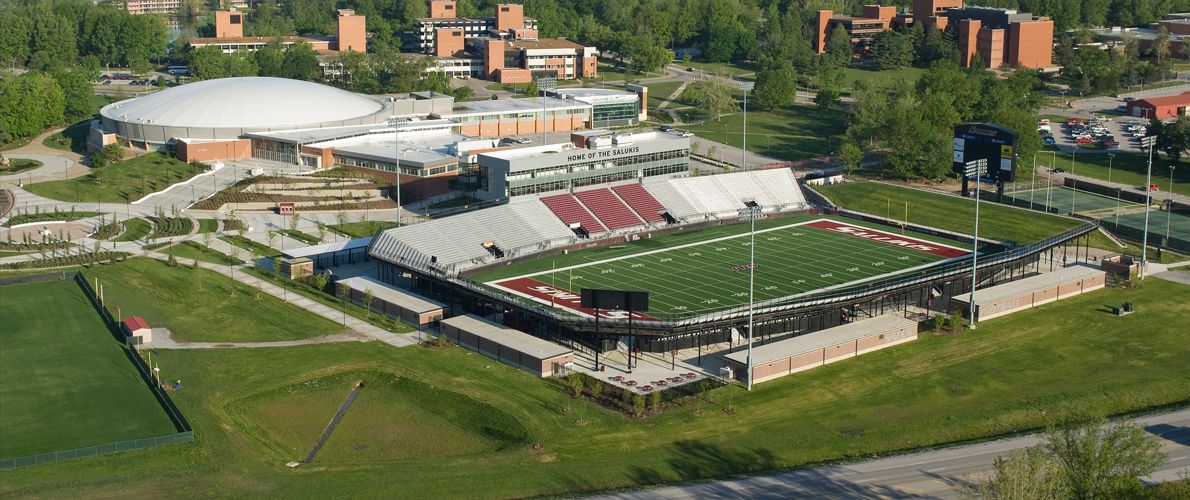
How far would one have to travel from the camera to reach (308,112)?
431ft

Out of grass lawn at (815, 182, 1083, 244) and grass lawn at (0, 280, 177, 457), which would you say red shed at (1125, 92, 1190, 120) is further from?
grass lawn at (0, 280, 177, 457)

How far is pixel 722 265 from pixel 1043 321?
68.3 feet

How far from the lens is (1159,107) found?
155m

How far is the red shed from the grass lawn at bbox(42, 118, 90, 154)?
403ft

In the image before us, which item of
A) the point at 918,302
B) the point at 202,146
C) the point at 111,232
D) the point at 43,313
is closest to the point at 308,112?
the point at 202,146

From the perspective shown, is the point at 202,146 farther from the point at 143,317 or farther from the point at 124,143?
the point at 143,317

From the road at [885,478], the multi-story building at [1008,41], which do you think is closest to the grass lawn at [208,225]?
the road at [885,478]

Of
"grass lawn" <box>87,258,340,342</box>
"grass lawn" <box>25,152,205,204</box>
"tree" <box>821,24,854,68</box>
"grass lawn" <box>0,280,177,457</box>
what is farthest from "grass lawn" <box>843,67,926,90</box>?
"grass lawn" <box>0,280,177,457</box>

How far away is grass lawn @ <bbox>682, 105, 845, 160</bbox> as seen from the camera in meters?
142

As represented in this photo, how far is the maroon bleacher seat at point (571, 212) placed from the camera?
94500 millimetres

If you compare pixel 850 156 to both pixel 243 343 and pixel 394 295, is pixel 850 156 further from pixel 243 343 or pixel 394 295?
pixel 243 343

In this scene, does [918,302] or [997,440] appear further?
[918,302]

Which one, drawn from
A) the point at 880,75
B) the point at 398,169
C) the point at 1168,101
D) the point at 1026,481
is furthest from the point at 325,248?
the point at 880,75

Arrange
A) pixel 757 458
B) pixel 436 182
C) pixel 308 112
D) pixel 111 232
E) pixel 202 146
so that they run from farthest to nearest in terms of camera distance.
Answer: pixel 308 112
pixel 202 146
pixel 436 182
pixel 111 232
pixel 757 458
